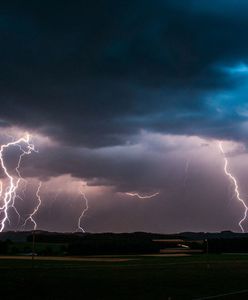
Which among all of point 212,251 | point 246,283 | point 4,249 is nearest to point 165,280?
point 246,283

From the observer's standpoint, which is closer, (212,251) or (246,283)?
(246,283)

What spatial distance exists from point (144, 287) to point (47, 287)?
482 cm

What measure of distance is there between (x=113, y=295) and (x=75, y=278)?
8740mm

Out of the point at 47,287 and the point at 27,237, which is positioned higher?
the point at 27,237

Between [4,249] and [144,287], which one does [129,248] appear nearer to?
Answer: [4,249]

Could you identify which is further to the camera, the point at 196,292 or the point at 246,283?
the point at 246,283

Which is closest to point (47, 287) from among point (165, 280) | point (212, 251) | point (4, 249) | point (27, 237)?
point (165, 280)

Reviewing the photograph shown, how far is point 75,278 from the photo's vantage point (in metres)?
35.0

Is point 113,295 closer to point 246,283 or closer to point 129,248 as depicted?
point 246,283

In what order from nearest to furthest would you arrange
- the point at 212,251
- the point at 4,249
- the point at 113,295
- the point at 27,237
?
the point at 113,295 < the point at 4,249 < the point at 212,251 < the point at 27,237

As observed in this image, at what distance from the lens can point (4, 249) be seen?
93.0 metres

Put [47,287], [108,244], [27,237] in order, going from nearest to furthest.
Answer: [47,287] < [108,244] < [27,237]

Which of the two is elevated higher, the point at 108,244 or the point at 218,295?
the point at 108,244

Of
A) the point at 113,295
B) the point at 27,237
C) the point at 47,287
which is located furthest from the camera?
the point at 27,237
